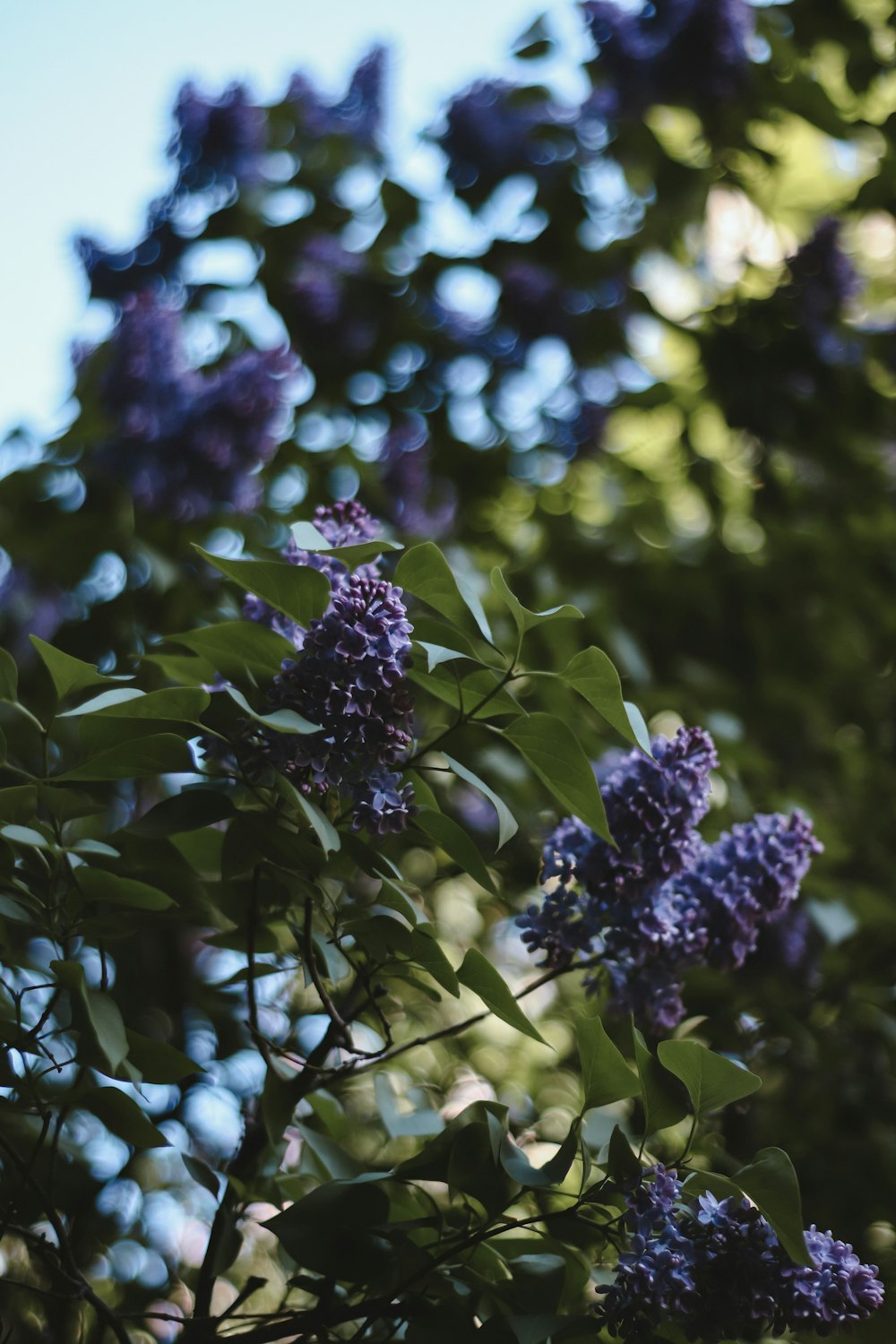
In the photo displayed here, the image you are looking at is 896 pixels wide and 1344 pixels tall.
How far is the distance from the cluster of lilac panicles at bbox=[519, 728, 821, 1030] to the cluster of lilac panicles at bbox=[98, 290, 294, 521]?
103cm

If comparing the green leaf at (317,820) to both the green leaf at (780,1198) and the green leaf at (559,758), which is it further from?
the green leaf at (780,1198)

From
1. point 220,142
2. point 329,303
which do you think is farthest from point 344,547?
point 220,142

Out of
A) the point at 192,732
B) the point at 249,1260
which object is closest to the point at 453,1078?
the point at 249,1260

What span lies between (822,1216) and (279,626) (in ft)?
3.14

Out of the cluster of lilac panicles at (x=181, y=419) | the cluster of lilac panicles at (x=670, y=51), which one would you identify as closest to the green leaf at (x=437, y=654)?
the cluster of lilac panicles at (x=181, y=419)

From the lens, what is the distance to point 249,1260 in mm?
1807

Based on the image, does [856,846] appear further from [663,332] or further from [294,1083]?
[294,1083]

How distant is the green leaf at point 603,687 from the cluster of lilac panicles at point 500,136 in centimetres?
165

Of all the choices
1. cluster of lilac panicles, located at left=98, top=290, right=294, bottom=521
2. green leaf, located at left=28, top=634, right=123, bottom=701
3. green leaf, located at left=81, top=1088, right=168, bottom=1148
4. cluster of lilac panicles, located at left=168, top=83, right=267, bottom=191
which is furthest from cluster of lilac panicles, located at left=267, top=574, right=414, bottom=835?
cluster of lilac panicles, located at left=168, top=83, right=267, bottom=191

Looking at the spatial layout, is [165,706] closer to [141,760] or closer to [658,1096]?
[141,760]

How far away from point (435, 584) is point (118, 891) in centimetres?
23

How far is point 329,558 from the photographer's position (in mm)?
756

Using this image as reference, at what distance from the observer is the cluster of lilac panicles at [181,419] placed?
1662mm

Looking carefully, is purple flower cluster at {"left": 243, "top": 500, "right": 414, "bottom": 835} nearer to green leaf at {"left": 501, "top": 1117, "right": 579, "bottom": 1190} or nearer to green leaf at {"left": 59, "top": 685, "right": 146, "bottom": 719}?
green leaf at {"left": 59, "top": 685, "right": 146, "bottom": 719}
